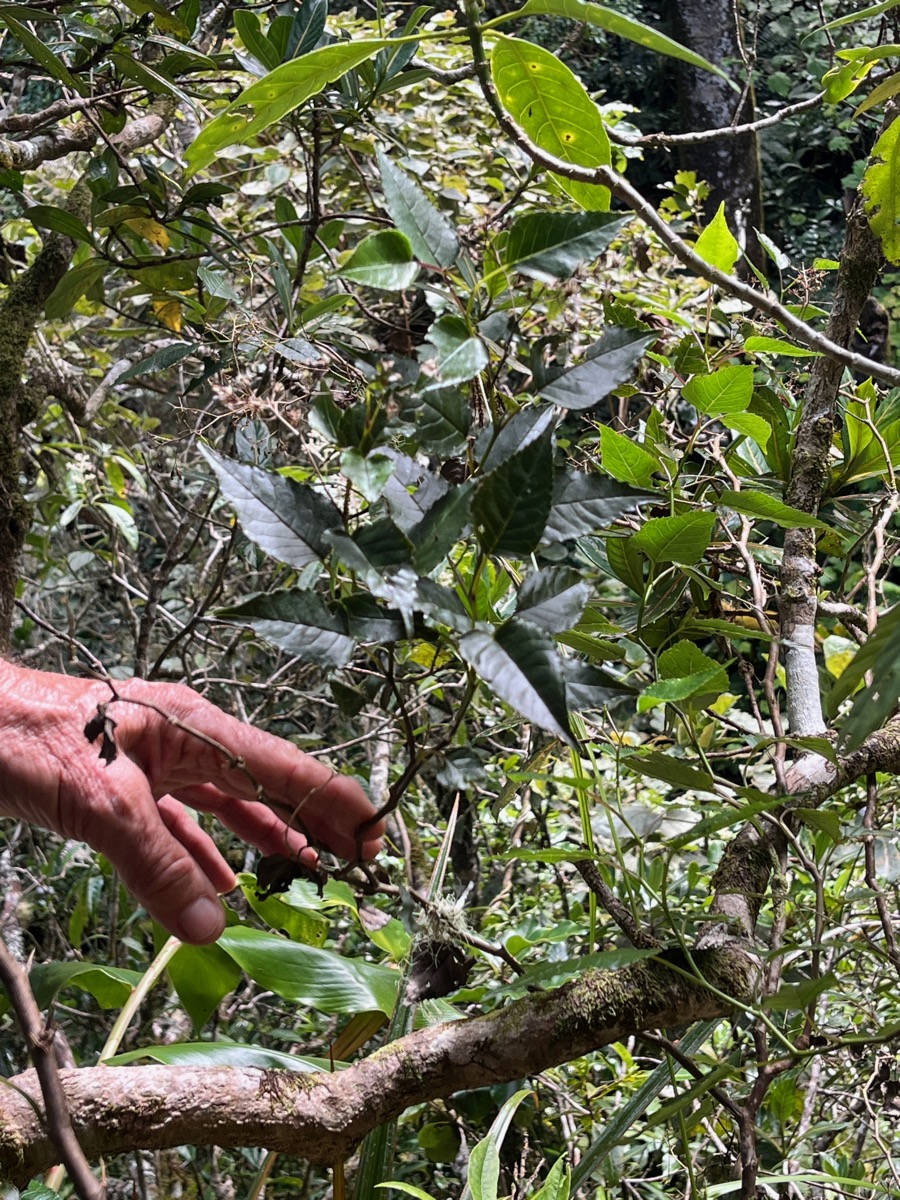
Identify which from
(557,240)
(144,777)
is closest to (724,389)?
(557,240)

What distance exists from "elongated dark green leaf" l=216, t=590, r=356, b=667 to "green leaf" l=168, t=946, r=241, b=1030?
677mm

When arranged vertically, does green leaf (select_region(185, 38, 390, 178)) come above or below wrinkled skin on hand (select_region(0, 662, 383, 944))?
above

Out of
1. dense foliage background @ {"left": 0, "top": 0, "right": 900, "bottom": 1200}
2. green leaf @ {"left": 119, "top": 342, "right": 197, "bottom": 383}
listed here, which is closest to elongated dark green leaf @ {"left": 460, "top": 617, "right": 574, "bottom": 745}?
dense foliage background @ {"left": 0, "top": 0, "right": 900, "bottom": 1200}

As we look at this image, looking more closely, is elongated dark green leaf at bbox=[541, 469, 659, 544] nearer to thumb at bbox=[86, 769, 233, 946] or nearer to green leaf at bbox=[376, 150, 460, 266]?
green leaf at bbox=[376, 150, 460, 266]

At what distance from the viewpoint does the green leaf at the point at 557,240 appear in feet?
1.55

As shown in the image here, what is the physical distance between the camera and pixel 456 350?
45 cm

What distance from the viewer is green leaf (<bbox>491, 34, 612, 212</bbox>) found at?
1.59 feet

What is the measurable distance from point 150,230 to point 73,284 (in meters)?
0.19

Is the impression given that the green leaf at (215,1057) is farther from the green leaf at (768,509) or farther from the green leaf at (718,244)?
the green leaf at (718,244)

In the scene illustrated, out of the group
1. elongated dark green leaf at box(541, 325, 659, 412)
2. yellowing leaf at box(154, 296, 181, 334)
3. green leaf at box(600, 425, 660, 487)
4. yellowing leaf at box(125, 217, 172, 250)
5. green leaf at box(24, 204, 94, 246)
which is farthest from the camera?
yellowing leaf at box(154, 296, 181, 334)

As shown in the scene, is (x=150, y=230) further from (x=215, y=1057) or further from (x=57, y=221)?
(x=215, y=1057)

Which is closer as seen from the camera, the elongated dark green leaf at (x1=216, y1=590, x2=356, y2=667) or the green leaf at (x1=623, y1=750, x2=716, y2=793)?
the elongated dark green leaf at (x1=216, y1=590, x2=356, y2=667)

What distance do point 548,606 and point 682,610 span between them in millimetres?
371

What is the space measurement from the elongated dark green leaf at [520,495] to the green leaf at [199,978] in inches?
29.1
